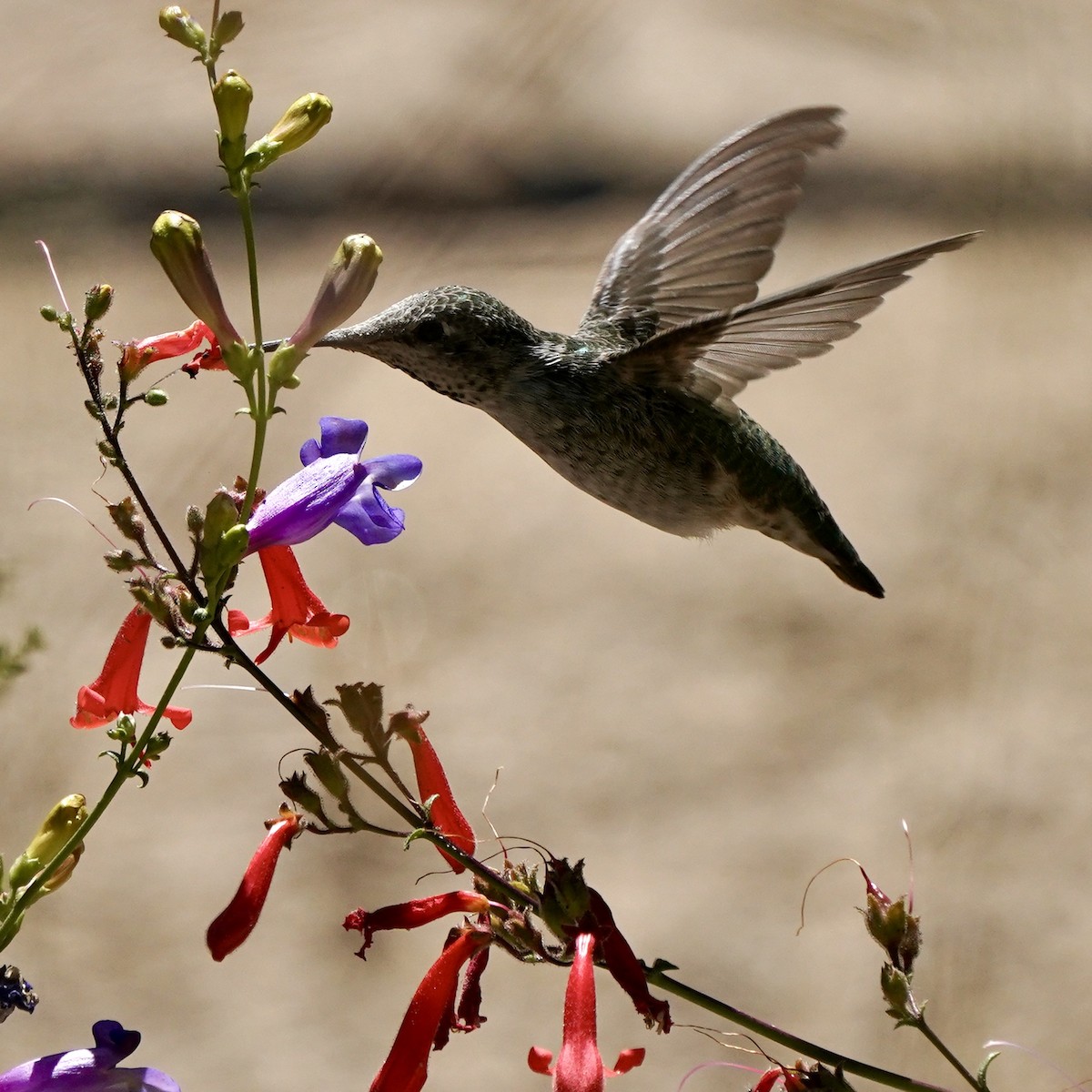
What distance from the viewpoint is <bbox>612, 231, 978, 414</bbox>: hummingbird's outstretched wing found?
42.7 inches

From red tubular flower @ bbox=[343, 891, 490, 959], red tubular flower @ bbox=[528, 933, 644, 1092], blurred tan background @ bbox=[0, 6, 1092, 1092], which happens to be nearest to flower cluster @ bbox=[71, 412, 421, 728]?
red tubular flower @ bbox=[343, 891, 490, 959]

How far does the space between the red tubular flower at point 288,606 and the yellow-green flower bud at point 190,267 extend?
176 mm

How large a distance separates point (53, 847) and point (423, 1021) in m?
0.30

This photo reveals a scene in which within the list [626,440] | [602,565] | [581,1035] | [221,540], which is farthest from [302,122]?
[602,565]

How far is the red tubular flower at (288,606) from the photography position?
1.07 m

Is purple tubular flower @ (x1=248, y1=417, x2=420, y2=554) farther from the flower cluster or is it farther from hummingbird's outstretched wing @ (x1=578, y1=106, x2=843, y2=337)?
hummingbird's outstretched wing @ (x1=578, y1=106, x2=843, y2=337)

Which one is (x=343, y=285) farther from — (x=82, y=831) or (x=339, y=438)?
(x=82, y=831)

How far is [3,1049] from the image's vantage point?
2.75 meters

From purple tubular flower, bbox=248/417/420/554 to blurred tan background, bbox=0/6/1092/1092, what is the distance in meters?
1.99

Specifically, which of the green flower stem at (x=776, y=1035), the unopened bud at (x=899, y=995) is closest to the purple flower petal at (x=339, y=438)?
the green flower stem at (x=776, y=1035)

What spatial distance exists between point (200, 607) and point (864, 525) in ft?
9.64

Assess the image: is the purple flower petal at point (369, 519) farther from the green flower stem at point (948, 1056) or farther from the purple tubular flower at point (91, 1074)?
the green flower stem at point (948, 1056)

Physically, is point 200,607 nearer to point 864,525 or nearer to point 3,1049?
point 3,1049

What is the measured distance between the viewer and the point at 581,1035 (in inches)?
38.2
